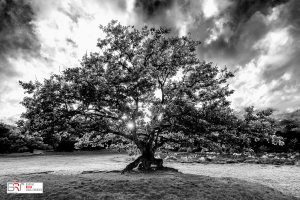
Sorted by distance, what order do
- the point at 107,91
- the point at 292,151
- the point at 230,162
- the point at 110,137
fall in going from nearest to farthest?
1. the point at 107,91
2. the point at 110,137
3. the point at 230,162
4. the point at 292,151

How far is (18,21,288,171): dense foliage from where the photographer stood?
28.4 feet

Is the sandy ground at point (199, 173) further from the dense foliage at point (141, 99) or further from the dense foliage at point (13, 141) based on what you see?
the dense foliage at point (13, 141)

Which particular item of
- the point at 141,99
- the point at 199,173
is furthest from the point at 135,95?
the point at 199,173

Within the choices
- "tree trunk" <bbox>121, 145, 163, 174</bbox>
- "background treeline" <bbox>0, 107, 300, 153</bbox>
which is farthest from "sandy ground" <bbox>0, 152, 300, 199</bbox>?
"background treeline" <bbox>0, 107, 300, 153</bbox>

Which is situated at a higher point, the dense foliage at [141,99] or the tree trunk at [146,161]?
the dense foliage at [141,99]

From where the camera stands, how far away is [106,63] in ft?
37.9

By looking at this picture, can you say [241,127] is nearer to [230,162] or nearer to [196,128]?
[196,128]

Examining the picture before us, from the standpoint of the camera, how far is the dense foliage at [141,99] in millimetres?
8648

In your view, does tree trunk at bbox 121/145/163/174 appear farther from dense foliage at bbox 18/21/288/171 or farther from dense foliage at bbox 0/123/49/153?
dense foliage at bbox 0/123/49/153

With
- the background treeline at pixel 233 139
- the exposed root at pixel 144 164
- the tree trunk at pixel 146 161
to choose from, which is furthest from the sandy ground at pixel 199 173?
the background treeline at pixel 233 139

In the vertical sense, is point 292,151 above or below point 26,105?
below

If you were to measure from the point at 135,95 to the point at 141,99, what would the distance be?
2395 mm

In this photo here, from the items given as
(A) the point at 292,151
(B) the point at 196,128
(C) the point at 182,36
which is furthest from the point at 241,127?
(A) the point at 292,151

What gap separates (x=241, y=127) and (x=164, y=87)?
16.6 feet
